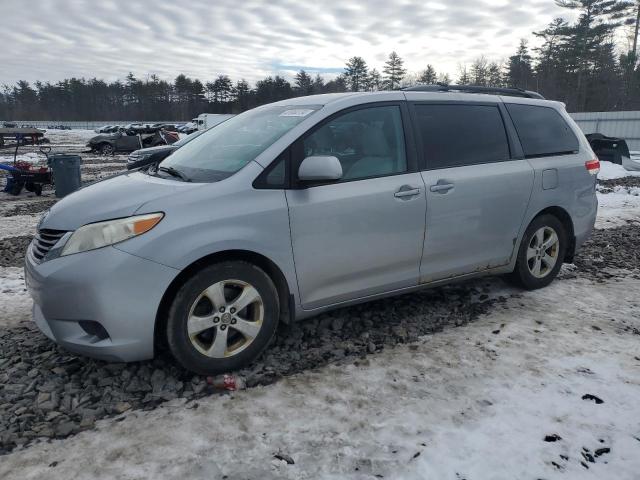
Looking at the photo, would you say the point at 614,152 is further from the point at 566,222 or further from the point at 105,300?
the point at 105,300

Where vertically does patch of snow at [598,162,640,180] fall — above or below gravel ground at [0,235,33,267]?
below

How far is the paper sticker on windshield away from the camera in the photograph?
11.3ft

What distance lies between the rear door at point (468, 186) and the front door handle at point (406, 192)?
13 centimetres

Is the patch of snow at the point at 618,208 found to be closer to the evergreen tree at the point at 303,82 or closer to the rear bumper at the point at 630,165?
the rear bumper at the point at 630,165

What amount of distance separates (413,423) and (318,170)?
5.24 feet

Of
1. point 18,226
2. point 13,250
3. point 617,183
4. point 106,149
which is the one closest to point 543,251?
point 13,250

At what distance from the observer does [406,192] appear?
352cm

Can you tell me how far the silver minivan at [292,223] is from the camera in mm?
2748

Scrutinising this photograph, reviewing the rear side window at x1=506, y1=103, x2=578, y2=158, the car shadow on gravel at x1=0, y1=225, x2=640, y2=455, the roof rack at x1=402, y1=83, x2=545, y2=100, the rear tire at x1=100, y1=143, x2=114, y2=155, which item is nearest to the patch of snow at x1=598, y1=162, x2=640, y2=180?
the rear side window at x1=506, y1=103, x2=578, y2=158

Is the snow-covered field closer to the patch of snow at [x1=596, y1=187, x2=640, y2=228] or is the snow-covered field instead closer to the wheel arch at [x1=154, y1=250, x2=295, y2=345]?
the wheel arch at [x1=154, y1=250, x2=295, y2=345]

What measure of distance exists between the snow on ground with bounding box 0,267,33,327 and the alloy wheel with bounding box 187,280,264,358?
205 centimetres

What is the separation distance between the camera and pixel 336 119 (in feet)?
11.2

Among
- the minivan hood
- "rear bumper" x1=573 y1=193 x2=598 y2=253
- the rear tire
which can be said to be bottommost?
"rear bumper" x1=573 y1=193 x2=598 y2=253

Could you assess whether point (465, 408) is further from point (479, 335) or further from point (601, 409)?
point (479, 335)
